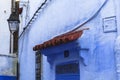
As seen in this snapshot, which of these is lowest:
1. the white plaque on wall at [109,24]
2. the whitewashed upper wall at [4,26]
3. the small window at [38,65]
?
the small window at [38,65]

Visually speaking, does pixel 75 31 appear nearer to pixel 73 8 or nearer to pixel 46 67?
pixel 73 8

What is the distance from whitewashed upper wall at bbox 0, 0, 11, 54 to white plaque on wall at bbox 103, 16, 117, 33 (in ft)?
28.5

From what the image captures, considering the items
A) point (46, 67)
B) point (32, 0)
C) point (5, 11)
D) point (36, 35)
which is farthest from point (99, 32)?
point (5, 11)

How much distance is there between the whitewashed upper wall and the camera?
15.2 metres

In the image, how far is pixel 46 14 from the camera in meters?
10.1

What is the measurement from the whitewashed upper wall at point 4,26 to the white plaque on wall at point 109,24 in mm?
8688

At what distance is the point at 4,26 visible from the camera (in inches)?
607

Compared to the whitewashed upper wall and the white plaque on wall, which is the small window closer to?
the white plaque on wall

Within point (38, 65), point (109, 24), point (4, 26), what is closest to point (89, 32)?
point (109, 24)

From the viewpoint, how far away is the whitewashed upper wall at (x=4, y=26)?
49.9 ft

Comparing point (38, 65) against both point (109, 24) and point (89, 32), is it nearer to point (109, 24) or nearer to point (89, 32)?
point (89, 32)

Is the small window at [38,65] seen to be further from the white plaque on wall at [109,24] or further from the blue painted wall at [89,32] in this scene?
the white plaque on wall at [109,24]

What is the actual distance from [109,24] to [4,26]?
9.08 metres

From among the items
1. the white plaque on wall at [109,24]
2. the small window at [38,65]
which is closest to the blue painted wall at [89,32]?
the white plaque on wall at [109,24]
